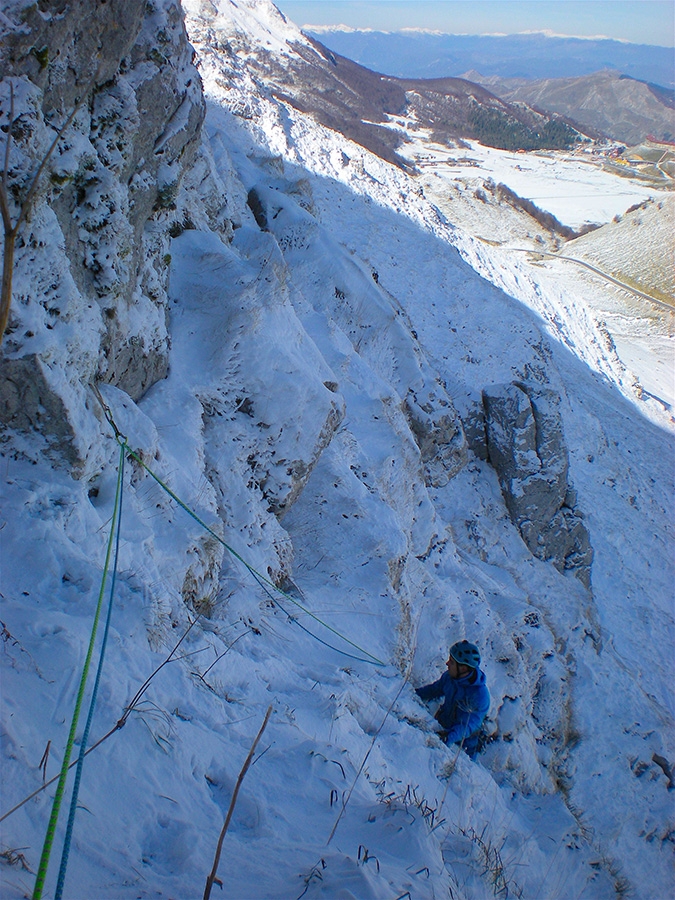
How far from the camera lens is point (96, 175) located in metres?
4.46

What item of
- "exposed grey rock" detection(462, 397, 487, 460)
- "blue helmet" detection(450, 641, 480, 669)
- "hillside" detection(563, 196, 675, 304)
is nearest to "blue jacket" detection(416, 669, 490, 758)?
"blue helmet" detection(450, 641, 480, 669)

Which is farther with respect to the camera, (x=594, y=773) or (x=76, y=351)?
(x=594, y=773)

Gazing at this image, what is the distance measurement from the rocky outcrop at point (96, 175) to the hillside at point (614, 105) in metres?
166

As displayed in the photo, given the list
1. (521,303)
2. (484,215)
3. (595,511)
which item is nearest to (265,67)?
(484,215)

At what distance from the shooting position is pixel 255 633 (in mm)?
4766

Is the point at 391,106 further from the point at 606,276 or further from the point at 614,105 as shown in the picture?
the point at 614,105

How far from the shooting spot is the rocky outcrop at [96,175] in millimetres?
3588

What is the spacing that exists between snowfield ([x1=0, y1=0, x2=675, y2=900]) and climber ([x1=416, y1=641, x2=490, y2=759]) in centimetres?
21

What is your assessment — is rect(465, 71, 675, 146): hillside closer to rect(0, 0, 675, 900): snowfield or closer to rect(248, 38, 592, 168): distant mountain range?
rect(248, 38, 592, 168): distant mountain range

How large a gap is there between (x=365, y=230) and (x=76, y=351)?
14.8 meters

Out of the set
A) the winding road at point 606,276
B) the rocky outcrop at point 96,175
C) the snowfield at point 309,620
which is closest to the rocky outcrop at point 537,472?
the snowfield at point 309,620

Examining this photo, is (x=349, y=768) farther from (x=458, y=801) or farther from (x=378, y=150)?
(x=378, y=150)

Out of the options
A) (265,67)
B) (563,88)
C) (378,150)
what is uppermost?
(563,88)

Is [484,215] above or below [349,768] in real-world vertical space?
above
